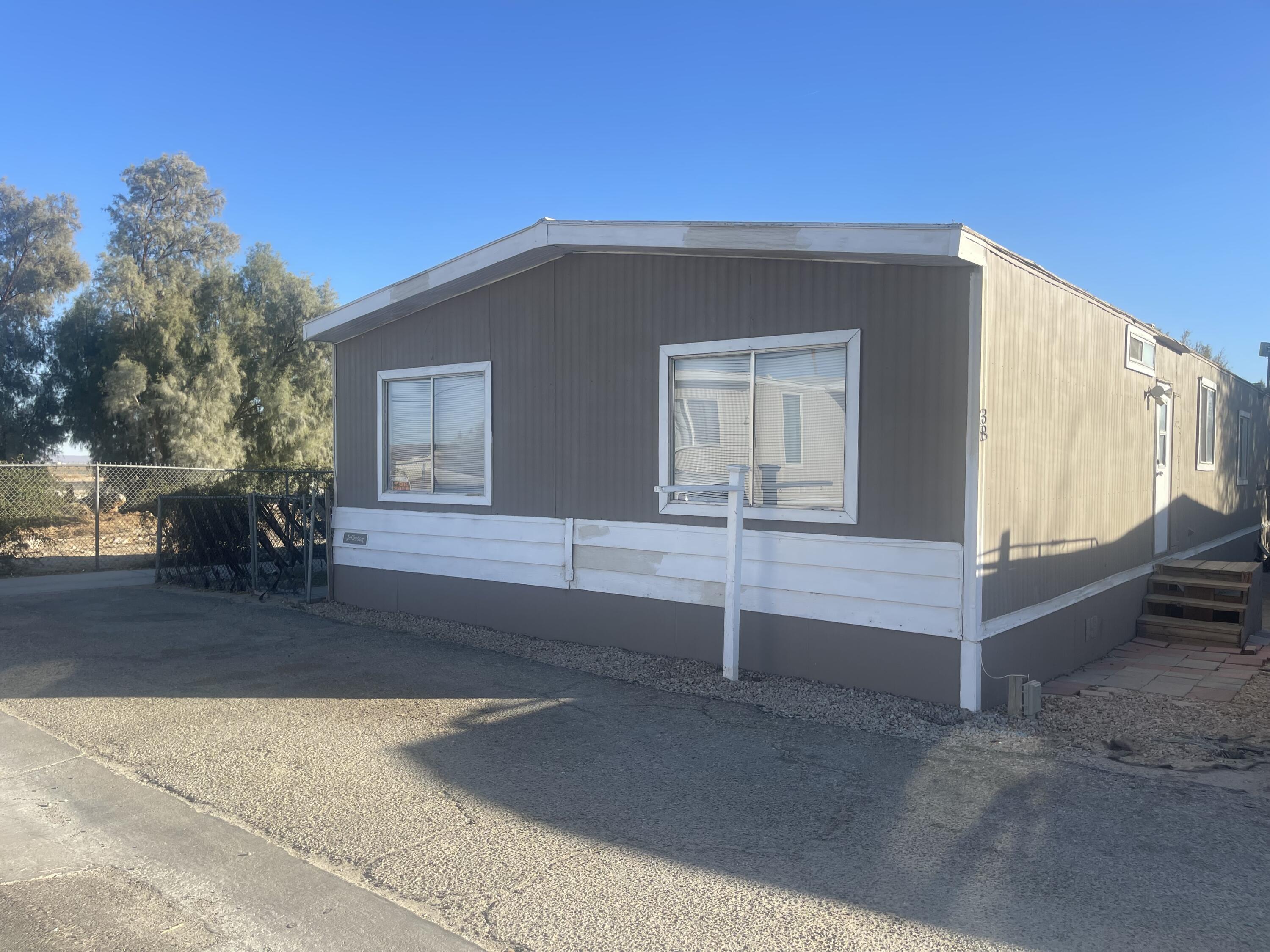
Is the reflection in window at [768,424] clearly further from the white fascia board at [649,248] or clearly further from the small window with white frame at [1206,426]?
the small window with white frame at [1206,426]

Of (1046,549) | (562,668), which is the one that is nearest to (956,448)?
(1046,549)

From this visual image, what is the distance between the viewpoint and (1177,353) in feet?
34.7

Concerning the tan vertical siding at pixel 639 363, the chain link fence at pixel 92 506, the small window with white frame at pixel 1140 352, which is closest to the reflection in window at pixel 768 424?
the tan vertical siding at pixel 639 363

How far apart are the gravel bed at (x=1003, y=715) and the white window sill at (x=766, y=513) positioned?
3.90ft

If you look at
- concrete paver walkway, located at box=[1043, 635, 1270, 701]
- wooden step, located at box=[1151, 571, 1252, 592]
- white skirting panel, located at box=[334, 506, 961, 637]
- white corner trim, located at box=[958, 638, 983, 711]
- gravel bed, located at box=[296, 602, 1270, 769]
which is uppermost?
white skirting panel, located at box=[334, 506, 961, 637]

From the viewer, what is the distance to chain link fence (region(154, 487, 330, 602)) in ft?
36.5

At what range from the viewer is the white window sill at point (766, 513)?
621cm

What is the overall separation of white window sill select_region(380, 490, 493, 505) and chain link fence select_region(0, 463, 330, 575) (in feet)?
8.61

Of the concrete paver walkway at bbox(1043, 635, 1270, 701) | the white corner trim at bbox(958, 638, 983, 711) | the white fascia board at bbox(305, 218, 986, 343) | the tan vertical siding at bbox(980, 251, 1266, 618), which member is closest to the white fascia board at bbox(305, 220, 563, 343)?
the white fascia board at bbox(305, 218, 986, 343)

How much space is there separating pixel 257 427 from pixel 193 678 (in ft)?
60.7

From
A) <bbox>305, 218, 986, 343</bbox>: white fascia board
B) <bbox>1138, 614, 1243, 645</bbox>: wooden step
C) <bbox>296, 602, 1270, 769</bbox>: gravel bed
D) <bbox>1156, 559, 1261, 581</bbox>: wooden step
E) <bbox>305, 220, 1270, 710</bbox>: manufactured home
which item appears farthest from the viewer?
<bbox>1156, 559, 1261, 581</bbox>: wooden step

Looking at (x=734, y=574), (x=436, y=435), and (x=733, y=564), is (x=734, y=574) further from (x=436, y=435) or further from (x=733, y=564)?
(x=436, y=435)

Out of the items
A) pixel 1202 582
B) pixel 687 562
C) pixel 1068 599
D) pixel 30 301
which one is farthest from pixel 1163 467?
pixel 30 301

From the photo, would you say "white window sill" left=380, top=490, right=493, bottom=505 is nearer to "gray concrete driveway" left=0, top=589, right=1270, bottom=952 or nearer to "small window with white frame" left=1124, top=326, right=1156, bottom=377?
"gray concrete driveway" left=0, top=589, right=1270, bottom=952
